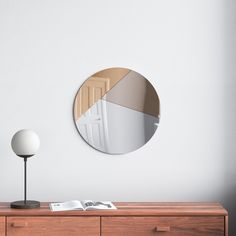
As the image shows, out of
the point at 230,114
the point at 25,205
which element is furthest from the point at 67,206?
the point at 230,114

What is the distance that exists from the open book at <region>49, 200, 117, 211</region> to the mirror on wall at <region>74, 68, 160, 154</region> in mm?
403

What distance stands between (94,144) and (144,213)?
647 millimetres

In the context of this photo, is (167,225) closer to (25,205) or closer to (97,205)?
(97,205)

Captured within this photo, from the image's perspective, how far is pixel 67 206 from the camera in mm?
2979

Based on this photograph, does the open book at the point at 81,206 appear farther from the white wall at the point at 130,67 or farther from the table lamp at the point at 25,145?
the white wall at the point at 130,67

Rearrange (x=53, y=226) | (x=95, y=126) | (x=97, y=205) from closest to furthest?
(x=53, y=226)
(x=97, y=205)
(x=95, y=126)

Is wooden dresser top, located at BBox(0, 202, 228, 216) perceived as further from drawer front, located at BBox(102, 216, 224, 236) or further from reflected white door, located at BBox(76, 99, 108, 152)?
reflected white door, located at BBox(76, 99, 108, 152)

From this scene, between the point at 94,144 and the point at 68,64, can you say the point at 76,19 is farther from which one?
the point at 94,144

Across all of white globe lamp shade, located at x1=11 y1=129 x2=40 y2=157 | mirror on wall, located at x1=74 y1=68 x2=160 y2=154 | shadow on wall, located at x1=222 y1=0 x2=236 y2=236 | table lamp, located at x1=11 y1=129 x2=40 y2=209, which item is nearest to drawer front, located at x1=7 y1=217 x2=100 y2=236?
table lamp, located at x1=11 y1=129 x2=40 y2=209

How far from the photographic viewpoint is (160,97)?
3.33m

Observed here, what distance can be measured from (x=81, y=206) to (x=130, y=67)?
1.00 m

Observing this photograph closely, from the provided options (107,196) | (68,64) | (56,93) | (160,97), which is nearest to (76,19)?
(68,64)

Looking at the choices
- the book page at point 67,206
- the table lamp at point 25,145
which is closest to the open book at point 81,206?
the book page at point 67,206

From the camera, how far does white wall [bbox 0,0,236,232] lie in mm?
3314
